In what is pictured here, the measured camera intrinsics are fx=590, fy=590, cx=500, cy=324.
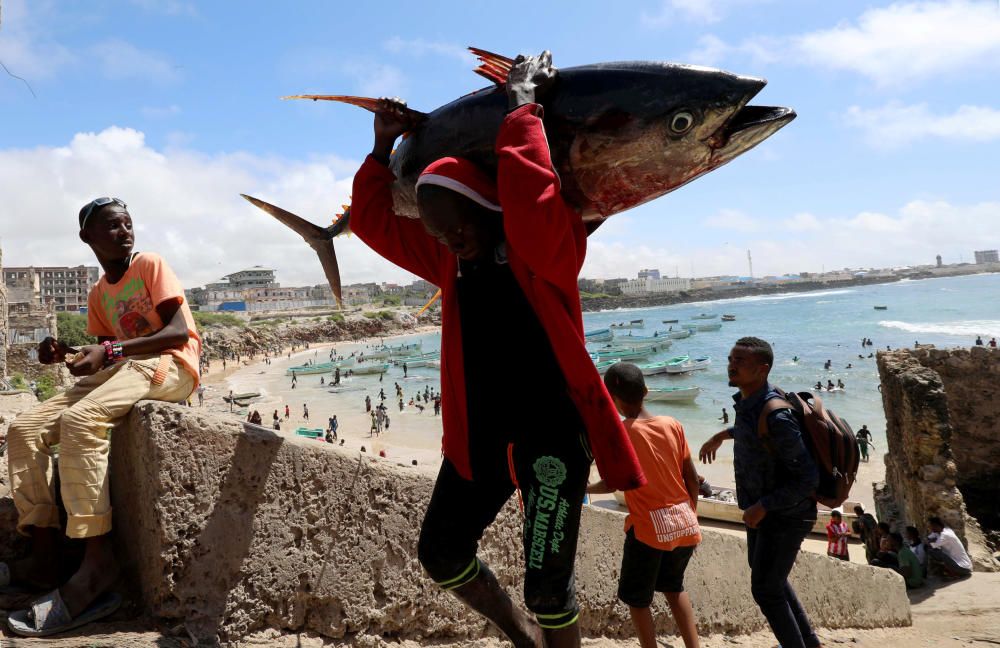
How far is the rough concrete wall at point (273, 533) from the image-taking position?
7.48 ft

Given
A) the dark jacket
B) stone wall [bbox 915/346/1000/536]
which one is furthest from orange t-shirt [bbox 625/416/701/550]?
stone wall [bbox 915/346/1000/536]

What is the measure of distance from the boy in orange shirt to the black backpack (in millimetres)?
542

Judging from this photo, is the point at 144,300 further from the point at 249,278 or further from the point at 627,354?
the point at 249,278

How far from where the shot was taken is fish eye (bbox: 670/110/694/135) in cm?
175

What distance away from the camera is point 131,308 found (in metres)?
2.67

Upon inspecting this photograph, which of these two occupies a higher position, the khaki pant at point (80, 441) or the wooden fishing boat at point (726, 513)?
the khaki pant at point (80, 441)

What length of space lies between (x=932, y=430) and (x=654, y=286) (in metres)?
167

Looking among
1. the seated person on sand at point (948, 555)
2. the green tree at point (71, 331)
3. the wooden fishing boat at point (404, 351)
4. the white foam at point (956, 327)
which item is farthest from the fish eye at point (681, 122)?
the white foam at point (956, 327)

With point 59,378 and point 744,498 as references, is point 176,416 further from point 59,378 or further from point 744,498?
point 59,378

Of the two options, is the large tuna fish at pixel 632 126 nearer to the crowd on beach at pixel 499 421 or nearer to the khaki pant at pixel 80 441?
the crowd on beach at pixel 499 421

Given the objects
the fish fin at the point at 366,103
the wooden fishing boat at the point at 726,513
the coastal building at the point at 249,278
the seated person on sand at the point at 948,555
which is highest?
the coastal building at the point at 249,278

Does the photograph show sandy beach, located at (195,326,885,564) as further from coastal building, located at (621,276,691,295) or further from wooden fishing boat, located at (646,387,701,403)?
coastal building, located at (621,276,691,295)

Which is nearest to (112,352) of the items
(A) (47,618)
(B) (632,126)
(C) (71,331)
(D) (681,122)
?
(A) (47,618)

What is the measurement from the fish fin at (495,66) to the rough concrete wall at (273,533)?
5.55ft
